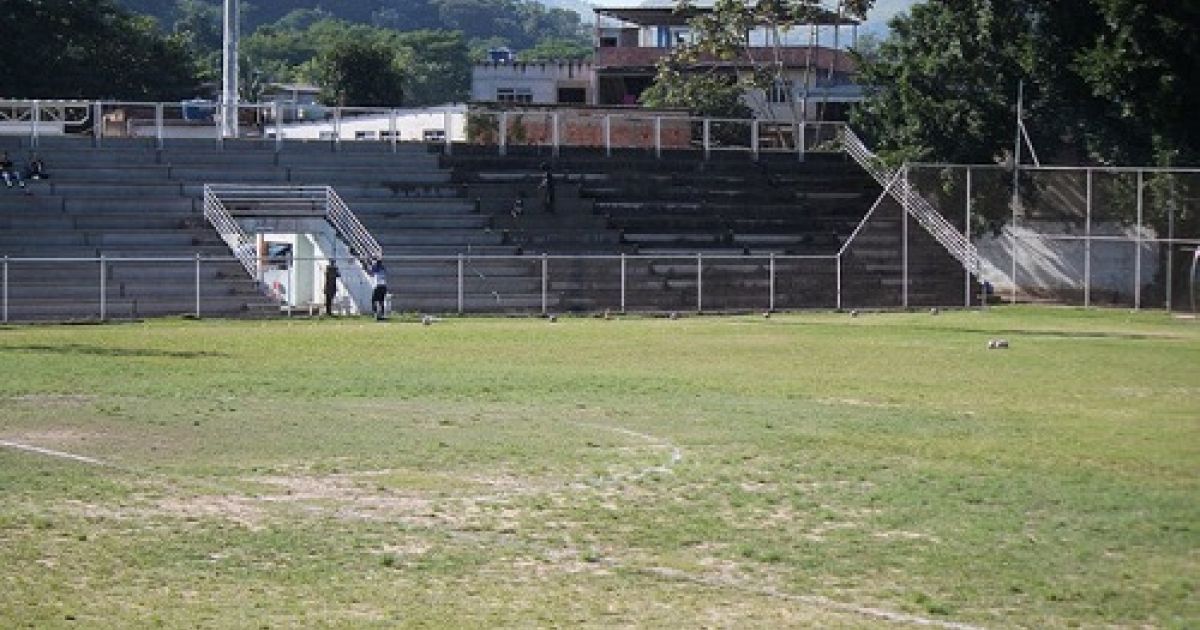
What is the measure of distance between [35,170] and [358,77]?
70897 mm

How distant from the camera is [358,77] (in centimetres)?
12225

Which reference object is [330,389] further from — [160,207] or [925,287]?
[925,287]

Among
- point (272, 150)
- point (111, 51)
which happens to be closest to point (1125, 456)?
point (272, 150)

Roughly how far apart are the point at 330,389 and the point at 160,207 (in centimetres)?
2472

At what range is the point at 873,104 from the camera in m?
67.6

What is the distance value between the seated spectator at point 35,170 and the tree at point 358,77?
Answer: 6624 cm

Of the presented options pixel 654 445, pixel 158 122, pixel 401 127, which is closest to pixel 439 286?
pixel 158 122

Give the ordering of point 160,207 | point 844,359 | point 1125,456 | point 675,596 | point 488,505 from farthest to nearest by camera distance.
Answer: point 160,207 < point 844,359 < point 1125,456 < point 488,505 < point 675,596

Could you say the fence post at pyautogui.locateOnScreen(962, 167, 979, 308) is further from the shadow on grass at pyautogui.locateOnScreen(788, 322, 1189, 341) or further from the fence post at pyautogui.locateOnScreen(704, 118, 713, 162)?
the shadow on grass at pyautogui.locateOnScreen(788, 322, 1189, 341)

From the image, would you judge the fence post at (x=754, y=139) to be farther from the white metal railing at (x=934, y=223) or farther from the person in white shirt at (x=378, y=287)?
the person in white shirt at (x=378, y=287)

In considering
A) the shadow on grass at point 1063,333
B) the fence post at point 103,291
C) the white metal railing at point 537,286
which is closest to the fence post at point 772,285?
the white metal railing at point 537,286

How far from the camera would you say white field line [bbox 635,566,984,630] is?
1230 cm

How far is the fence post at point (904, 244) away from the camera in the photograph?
5472cm

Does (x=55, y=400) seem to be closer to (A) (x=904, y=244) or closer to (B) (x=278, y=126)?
(B) (x=278, y=126)
